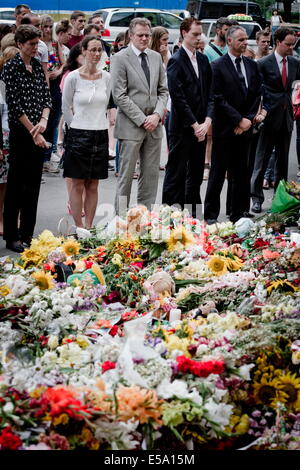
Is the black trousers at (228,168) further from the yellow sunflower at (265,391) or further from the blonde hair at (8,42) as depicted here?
the yellow sunflower at (265,391)

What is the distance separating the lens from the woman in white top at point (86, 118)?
7332 mm

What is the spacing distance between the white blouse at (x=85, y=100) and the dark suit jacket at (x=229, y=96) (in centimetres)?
132

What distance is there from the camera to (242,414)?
3334mm

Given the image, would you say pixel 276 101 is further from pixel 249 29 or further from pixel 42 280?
pixel 249 29

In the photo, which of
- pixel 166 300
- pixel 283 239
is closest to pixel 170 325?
pixel 166 300

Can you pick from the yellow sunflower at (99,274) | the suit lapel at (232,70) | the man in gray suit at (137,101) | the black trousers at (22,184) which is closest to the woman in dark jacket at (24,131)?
the black trousers at (22,184)

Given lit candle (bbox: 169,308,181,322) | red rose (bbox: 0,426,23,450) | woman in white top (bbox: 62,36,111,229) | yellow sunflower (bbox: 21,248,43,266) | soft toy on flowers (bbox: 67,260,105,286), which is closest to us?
red rose (bbox: 0,426,23,450)

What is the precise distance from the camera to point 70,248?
541cm

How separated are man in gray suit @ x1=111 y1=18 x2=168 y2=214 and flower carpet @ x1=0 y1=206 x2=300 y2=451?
2.49 meters

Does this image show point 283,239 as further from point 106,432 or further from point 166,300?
point 106,432

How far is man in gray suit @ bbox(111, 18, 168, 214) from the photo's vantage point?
7.61 meters

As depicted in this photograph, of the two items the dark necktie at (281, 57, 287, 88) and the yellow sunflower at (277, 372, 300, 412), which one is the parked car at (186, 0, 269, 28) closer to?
the dark necktie at (281, 57, 287, 88)

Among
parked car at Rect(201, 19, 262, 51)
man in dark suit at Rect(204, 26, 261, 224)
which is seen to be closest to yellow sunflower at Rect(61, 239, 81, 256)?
man in dark suit at Rect(204, 26, 261, 224)

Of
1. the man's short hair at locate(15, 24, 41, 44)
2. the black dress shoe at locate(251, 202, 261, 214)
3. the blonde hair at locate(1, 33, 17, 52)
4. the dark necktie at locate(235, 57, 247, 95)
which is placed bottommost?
the black dress shoe at locate(251, 202, 261, 214)
